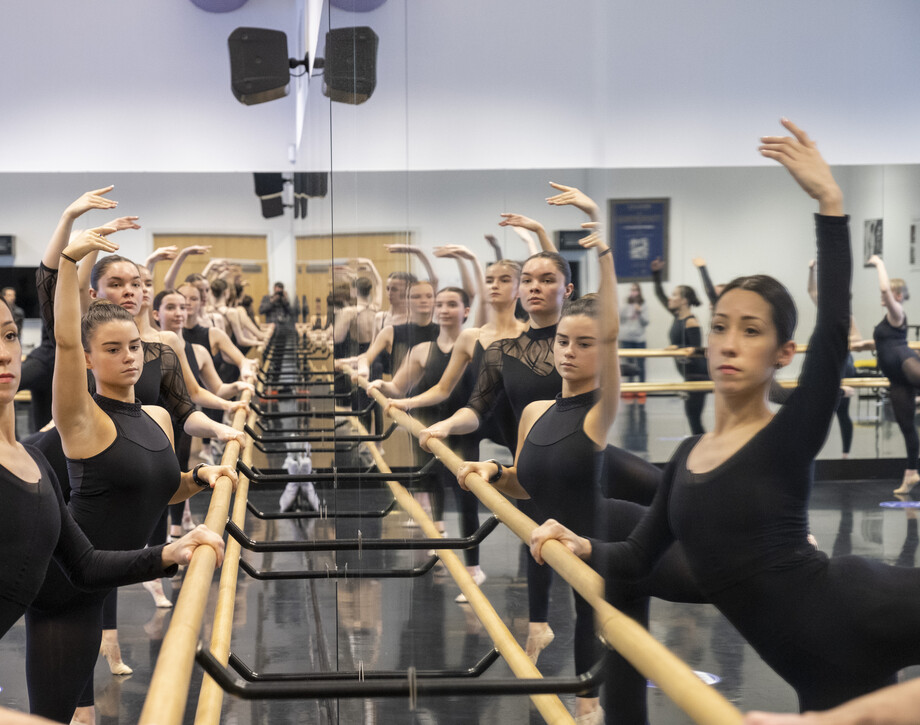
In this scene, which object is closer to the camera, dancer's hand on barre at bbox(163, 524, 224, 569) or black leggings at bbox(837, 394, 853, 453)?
black leggings at bbox(837, 394, 853, 453)

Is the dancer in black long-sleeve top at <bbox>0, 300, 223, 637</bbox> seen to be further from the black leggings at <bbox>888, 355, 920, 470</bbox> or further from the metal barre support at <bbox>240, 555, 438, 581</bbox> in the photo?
the black leggings at <bbox>888, 355, 920, 470</bbox>

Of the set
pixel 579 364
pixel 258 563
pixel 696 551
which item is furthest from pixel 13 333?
pixel 258 563

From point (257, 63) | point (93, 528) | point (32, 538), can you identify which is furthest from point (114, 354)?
point (257, 63)

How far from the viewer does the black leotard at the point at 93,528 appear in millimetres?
2135

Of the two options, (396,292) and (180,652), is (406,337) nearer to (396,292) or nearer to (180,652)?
(396,292)

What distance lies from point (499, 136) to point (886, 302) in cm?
37

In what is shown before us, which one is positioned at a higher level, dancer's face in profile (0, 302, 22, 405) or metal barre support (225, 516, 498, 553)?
dancer's face in profile (0, 302, 22, 405)

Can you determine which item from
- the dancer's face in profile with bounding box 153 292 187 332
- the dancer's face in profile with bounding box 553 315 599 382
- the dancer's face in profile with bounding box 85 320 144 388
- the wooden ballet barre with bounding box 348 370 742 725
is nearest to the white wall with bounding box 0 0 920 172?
the dancer's face in profile with bounding box 553 315 599 382

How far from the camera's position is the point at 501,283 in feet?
2.89

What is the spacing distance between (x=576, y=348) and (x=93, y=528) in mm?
1942

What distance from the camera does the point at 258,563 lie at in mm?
5043

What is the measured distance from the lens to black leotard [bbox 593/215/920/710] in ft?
1.78

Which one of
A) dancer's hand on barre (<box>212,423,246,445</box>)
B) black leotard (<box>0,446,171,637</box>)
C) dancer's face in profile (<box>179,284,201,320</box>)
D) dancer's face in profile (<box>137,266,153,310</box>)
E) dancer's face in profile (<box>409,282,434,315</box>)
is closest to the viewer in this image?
dancer's face in profile (<box>409,282,434,315</box>)

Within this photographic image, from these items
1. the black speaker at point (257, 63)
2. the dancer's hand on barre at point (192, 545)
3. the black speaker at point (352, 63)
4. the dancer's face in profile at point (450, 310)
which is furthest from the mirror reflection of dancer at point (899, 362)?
the black speaker at point (257, 63)
